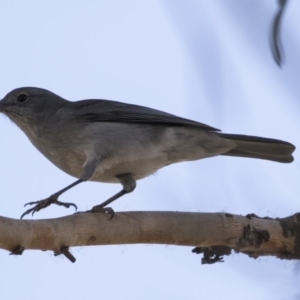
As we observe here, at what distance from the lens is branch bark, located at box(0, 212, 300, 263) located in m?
3.70

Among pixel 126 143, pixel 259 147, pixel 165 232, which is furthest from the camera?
pixel 259 147

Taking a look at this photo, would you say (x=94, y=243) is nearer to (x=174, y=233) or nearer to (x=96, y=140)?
(x=174, y=233)

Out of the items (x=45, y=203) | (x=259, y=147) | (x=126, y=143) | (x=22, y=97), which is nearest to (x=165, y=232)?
(x=45, y=203)

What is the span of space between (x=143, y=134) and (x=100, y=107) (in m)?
0.63

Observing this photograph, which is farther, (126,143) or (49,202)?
(126,143)

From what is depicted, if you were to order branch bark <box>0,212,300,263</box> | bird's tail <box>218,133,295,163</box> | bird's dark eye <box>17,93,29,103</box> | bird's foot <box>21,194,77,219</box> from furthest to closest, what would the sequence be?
bird's dark eye <box>17,93,29,103</box> < bird's tail <box>218,133,295,163</box> < bird's foot <box>21,194,77,219</box> < branch bark <box>0,212,300,263</box>

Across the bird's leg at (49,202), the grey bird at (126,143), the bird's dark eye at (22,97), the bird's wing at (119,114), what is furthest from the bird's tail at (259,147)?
the bird's dark eye at (22,97)

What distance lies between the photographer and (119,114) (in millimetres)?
6480

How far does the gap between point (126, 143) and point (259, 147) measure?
4.24 ft

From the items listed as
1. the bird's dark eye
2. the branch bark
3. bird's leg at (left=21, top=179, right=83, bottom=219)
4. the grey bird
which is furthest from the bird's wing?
the branch bark

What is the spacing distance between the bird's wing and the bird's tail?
0.97 feet

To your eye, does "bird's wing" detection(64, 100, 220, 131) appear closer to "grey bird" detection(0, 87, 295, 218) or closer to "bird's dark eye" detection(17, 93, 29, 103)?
"grey bird" detection(0, 87, 295, 218)

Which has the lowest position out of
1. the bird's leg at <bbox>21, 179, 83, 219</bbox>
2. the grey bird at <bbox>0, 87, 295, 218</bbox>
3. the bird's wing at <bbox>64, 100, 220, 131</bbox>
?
the bird's leg at <bbox>21, 179, 83, 219</bbox>

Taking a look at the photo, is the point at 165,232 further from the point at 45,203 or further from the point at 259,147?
the point at 259,147
